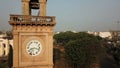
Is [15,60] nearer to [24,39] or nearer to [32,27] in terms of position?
[24,39]

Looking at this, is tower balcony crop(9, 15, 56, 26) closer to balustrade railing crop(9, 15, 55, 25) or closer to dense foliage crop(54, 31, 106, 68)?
balustrade railing crop(9, 15, 55, 25)

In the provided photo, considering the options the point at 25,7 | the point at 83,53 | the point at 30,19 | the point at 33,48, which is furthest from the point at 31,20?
the point at 83,53

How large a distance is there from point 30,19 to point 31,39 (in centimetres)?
146

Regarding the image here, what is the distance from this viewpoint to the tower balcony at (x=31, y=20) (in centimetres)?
1656

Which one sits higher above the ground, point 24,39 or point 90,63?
point 24,39

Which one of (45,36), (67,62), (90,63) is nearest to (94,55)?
(90,63)

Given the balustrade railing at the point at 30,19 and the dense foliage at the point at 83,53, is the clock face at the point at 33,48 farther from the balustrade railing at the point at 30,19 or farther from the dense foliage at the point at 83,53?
the dense foliage at the point at 83,53

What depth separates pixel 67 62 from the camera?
51062mm

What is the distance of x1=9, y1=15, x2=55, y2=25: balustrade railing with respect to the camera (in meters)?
16.5

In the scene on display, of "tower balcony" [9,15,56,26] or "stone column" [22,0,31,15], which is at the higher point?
"stone column" [22,0,31,15]

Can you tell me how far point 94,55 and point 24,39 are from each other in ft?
121

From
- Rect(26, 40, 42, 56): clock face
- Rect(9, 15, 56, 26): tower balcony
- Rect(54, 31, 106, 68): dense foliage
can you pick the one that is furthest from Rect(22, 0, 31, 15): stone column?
Rect(54, 31, 106, 68): dense foliage

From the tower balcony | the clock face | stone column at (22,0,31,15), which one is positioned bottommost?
the clock face

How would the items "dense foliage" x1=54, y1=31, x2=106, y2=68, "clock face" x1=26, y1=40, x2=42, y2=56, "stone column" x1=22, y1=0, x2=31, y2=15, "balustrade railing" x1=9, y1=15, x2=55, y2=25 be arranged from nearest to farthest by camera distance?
1. "balustrade railing" x1=9, y1=15, x2=55, y2=25
2. "clock face" x1=26, y1=40, x2=42, y2=56
3. "stone column" x1=22, y1=0, x2=31, y2=15
4. "dense foliage" x1=54, y1=31, x2=106, y2=68
